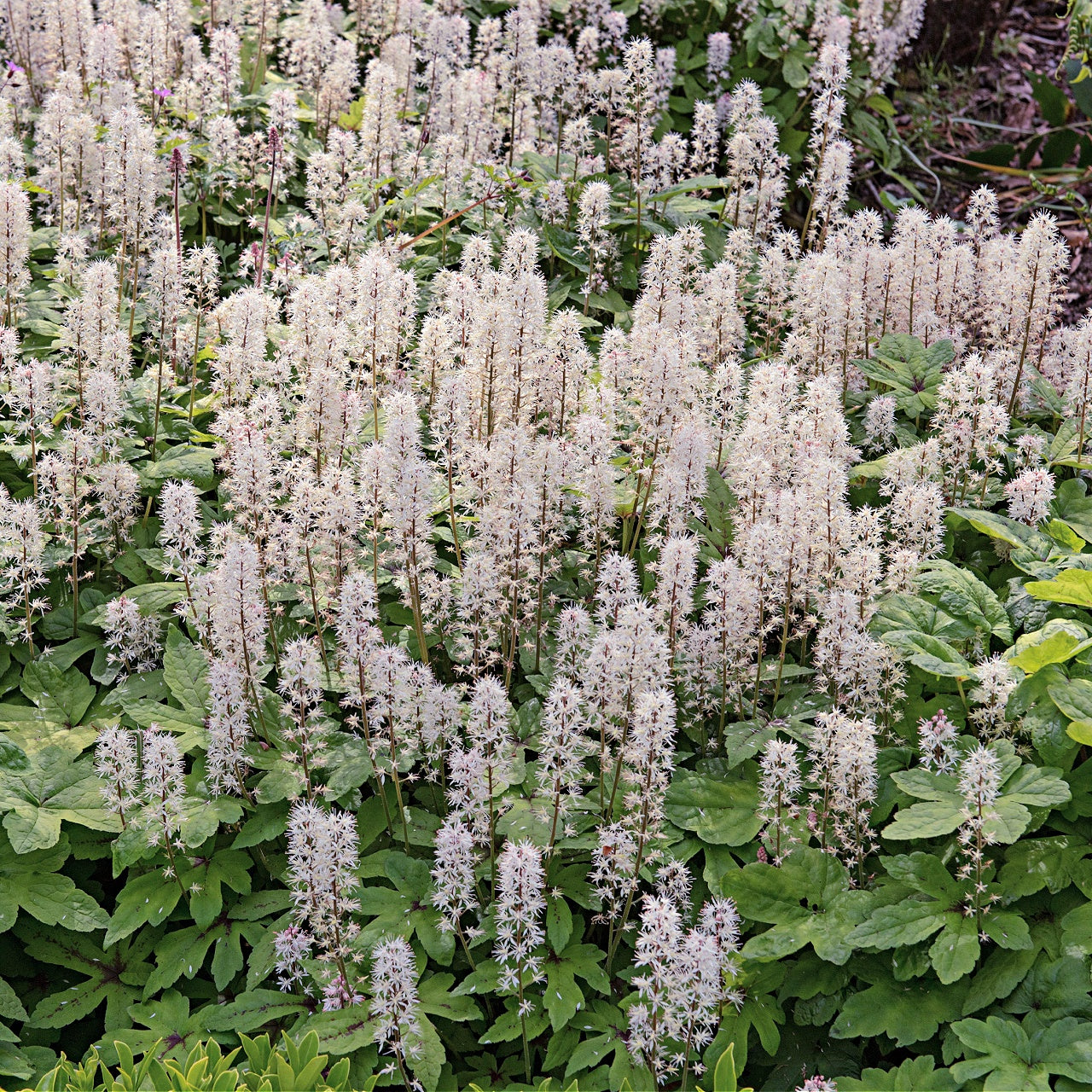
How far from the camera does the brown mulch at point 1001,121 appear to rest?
878 centimetres

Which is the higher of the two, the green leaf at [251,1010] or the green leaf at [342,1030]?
the green leaf at [342,1030]

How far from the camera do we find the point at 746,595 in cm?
382

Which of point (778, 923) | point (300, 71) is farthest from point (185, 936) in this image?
point (300, 71)

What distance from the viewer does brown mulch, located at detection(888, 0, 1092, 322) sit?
8.78m

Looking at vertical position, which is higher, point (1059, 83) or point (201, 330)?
point (1059, 83)

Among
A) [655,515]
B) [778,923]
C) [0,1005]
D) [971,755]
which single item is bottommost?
[0,1005]

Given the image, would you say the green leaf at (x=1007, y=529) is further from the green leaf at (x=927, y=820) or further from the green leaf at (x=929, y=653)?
the green leaf at (x=927, y=820)

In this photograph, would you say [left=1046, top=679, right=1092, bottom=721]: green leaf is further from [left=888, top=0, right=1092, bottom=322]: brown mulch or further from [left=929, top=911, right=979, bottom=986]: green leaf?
[left=888, top=0, right=1092, bottom=322]: brown mulch

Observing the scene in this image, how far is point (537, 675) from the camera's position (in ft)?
13.5

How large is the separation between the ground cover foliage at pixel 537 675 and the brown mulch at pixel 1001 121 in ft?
11.5

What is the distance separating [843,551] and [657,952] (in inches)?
66.4

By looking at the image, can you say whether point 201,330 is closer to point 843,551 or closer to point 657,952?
point 843,551

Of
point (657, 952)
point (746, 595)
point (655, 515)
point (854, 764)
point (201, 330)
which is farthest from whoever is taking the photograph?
point (201, 330)

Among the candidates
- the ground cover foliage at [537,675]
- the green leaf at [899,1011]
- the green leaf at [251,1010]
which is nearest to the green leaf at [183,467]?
the ground cover foliage at [537,675]
